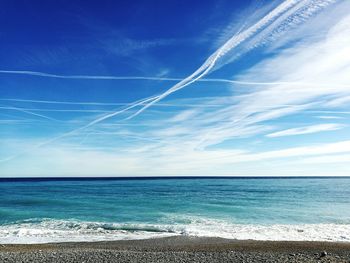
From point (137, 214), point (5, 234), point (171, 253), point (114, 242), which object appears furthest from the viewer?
point (137, 214)

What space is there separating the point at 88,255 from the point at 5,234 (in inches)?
460

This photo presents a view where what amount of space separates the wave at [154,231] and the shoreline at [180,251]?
1818 mm

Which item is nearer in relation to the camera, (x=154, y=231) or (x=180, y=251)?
(x=180, y=251)

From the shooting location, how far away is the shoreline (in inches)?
634

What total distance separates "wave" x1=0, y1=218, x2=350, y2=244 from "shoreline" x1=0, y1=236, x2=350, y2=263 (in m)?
1.82

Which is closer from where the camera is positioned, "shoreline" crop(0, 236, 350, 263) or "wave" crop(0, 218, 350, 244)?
"shoreline" crop(0, 236, 350, 263)

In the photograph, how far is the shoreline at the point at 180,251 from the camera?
16094 millimetres

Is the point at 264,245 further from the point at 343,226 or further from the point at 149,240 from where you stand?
the point at 343,226

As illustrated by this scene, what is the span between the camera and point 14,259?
15914 mm

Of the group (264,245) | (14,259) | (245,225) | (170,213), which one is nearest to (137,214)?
(170,213)

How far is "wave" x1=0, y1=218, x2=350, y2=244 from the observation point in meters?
23.7

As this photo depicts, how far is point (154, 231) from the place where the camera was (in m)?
26.5

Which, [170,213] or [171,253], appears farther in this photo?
[170,213]

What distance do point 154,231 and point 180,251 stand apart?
26.1ft
